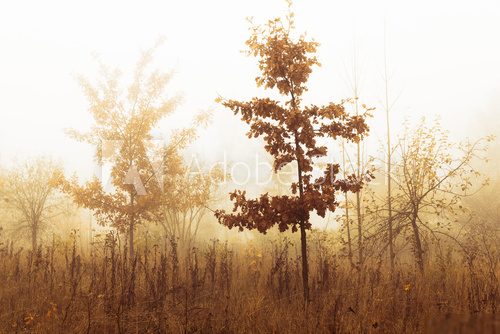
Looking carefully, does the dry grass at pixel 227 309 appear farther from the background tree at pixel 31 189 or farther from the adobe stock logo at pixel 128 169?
the background tree at pixel 31 189

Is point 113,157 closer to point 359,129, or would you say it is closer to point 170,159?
point 170,159

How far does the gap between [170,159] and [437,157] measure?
6.90 m

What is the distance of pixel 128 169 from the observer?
9844 mm

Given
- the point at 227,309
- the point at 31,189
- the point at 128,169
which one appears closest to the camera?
the point at 227,309

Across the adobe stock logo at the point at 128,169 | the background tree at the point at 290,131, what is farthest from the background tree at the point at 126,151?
the background tree at the point at 290,131

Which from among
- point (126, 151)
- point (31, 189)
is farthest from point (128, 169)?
point (31, 189)

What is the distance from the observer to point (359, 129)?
5.37m

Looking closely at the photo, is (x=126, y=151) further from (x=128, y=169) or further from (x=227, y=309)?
(x=227, y=309)

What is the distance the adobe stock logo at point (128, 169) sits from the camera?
9.83m

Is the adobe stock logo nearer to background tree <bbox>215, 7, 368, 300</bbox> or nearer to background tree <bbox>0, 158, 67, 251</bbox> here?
background tree <bbox>215, 7, 368, 300</bbox>

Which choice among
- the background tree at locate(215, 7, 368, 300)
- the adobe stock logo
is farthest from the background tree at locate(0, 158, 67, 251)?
the background tree at locate(215, 7, 368, 300)

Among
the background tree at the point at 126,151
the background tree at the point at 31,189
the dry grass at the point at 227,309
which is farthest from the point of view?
the background tree at the point at 31,189

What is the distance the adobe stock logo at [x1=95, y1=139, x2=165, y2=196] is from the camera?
387 inches

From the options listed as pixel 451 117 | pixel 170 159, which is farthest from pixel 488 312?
pixel 451 117
